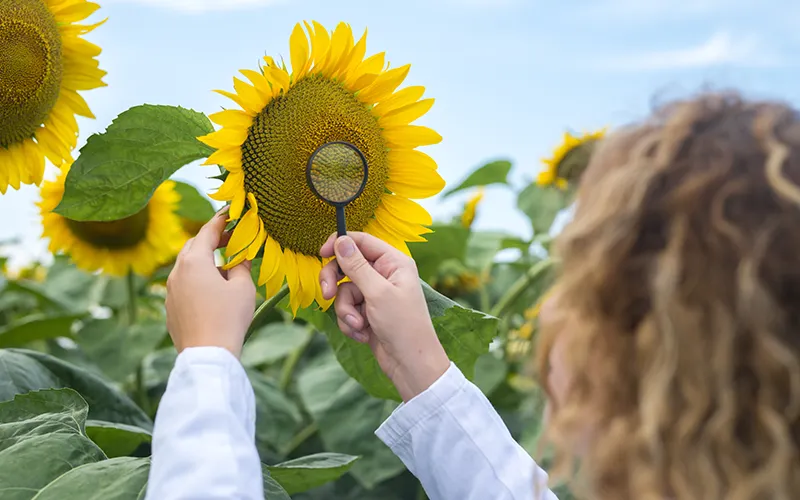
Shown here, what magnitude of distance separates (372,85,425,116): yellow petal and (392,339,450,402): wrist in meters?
0.25

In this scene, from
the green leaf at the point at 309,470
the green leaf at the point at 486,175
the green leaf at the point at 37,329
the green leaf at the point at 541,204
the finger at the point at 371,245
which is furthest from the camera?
the green leaf at the point at 541,204

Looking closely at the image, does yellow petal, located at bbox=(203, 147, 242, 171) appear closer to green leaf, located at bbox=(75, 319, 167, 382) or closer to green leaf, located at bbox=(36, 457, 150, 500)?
green leaf, located at bbox=(36, 457, 150, 500)

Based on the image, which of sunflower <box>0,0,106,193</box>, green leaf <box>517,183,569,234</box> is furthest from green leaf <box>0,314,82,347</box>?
green leaf <box>517,183,569,234</box>

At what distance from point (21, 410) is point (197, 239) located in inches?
13.1

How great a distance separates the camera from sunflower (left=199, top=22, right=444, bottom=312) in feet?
3.00

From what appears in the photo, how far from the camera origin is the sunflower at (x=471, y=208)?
2.79m

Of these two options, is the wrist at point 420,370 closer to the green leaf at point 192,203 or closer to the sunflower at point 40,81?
the sunflower at point 40,81

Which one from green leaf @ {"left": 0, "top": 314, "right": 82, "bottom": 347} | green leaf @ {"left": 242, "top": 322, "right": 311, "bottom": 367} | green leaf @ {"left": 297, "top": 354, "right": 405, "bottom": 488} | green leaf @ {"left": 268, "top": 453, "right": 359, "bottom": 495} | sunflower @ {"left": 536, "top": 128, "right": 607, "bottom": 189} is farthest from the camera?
sunflower @ {"left": 536, "top": 128, "right": 607, "bottom": 189}

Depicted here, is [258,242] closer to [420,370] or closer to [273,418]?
[420,370]

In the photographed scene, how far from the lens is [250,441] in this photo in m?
0.84

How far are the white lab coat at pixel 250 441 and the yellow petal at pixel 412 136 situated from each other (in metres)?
0.24

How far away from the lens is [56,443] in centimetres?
97

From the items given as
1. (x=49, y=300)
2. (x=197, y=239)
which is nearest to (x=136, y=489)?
(x=197, y=239)

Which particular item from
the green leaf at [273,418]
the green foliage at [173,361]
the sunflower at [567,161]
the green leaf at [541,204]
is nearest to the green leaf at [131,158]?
the green foliage at [173,361]
